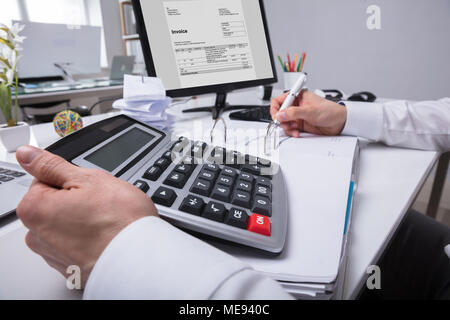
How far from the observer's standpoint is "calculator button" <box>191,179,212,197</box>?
11.6 inches

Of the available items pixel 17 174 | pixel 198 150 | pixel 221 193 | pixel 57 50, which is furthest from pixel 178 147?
pixel 57 50

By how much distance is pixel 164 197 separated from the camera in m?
0.27

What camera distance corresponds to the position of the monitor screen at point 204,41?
74 cm

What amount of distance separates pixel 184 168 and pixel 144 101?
38cm

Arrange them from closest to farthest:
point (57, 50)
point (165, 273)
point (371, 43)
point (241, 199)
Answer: point (165, 273)
point (241, 199)
point (371, 43)
point (57, 50)

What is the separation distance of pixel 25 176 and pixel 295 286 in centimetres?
39

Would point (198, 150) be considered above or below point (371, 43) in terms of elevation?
below

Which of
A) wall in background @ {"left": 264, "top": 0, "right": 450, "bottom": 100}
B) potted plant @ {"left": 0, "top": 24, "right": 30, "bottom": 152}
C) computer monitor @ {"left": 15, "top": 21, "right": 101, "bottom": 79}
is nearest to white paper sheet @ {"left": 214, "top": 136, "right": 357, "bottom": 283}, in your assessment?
potted plant @ {"left": 0, "top": 24, "right": 30, "bottom": 152}

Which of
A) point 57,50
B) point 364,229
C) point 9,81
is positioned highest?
point 57,50

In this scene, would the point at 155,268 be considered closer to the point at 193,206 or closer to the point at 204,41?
the point at 193,206

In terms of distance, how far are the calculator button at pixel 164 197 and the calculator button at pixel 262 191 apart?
93 millimetres

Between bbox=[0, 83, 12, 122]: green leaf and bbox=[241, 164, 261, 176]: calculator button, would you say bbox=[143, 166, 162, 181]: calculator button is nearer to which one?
bbox=[241, 164, 261, 176]: calculator button

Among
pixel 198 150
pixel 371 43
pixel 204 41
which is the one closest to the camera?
pixel 198 150
